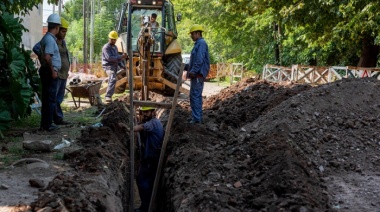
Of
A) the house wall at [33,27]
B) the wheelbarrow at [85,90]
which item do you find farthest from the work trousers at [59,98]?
the house wall at [33,27]

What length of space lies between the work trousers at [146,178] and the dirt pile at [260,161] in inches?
9.1

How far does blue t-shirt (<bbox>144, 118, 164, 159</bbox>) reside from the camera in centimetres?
844

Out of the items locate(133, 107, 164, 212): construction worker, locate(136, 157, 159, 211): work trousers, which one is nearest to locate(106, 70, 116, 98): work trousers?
locate(133, 107, 164, 212): construction worker

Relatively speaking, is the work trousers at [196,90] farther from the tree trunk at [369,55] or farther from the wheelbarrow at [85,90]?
the tree trunk at [369,55]

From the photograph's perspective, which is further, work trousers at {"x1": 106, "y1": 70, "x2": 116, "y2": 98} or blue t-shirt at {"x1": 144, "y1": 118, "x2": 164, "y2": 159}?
work trousers at {"x1": 106, "y1": 70, "x2": 116, "y2": 98}

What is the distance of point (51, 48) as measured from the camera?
888 cm

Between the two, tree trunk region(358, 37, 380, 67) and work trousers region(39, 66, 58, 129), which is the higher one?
tree trunk region(358, 37, 380, 67)

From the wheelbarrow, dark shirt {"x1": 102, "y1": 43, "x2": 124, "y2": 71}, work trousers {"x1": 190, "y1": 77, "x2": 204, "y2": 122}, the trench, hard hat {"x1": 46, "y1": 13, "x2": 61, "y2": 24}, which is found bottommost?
the trench

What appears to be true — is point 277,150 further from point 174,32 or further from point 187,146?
point 174,32

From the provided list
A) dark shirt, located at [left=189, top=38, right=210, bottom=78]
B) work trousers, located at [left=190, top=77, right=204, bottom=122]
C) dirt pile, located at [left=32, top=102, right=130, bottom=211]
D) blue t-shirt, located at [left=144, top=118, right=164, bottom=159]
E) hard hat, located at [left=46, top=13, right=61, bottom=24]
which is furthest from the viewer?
work trousers, located at [left=190, top=77, right=204, bottom=122]

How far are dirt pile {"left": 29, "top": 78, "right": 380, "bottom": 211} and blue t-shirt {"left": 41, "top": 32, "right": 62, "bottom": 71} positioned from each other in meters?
1.29

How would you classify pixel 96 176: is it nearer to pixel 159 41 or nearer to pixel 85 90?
pixel 85 90

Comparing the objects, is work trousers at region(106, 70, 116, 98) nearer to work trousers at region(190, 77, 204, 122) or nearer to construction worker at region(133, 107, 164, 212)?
work trousers at region(190, 77, 204, 122)

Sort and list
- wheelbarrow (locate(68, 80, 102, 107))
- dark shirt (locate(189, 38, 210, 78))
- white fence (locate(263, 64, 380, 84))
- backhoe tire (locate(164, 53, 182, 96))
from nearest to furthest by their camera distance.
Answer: dark shirt (locate(189, 38, 210, 78)), wheelbarrow (locate(68, 80, 102, 107)), backhoe tire (locate(164, 53, 182, 96)), white fence (locate(263, 64, 380, 84))
